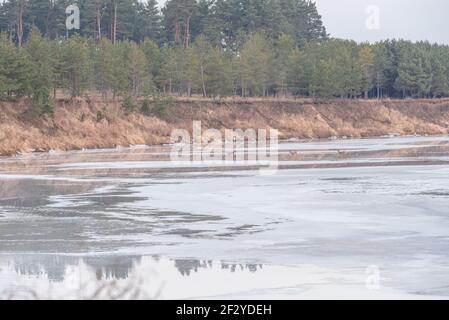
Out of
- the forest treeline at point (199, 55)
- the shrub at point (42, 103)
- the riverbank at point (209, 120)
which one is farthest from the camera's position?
the forest treeline at point (199, 55)

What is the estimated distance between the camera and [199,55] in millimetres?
109562

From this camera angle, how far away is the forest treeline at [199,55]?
85.1 meters

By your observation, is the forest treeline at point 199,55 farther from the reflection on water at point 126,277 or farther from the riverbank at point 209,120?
the reflection on water at point 126,277

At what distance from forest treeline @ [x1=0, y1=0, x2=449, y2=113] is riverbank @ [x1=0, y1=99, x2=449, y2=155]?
2.53 metres

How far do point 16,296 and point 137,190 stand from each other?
20.8 m

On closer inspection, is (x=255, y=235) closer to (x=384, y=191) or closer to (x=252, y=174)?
(x=384, y=191)

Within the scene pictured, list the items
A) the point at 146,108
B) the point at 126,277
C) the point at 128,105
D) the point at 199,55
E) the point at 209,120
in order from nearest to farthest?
the point at 126,277 → the point at 128,105 → the point at 146,108 → the point at 209,120 → the point at 199,55

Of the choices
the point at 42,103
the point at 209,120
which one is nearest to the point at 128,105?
the point at 209,120

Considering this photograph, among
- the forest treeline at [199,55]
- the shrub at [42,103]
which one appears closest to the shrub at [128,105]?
the forest treeline at [199,55]

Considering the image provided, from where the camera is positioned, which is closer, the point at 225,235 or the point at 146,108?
the point at 225,235

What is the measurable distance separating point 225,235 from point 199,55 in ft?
287

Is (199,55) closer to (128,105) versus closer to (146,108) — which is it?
(146,108)

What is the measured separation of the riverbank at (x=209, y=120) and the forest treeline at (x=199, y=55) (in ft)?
8.30

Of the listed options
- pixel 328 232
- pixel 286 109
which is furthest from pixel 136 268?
pixel 286 109
